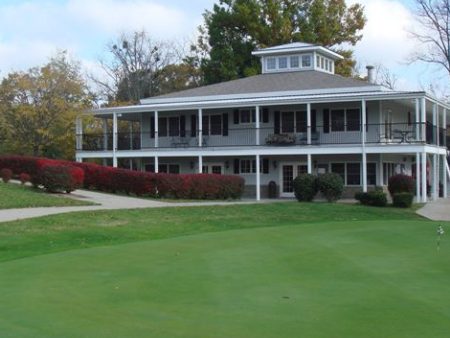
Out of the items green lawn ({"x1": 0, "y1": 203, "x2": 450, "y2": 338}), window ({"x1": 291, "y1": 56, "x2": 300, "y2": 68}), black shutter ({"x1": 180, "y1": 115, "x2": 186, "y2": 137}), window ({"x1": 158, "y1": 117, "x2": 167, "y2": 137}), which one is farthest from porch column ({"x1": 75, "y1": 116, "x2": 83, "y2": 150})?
green lawn ({"x1": 0, "y1": 203, "x2": 450, "y2": 338})

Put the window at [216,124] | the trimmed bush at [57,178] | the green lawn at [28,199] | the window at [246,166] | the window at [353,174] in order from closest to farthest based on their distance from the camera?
1. the green lawn at [28,199]
2. the trimmed bush at [57,178]
3. the window at [353,174]
4. the window at [246,166]
5. the window at [216,124]

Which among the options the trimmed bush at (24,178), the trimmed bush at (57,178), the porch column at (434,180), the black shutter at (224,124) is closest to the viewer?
the trimmed bush at (57,178)

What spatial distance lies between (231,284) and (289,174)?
28980mm

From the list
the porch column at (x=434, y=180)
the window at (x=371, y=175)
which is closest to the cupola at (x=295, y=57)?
the window at (x=371, y=175)

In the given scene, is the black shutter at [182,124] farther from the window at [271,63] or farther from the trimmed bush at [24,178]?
the trimmed bush at [24,178]

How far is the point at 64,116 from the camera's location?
4372cm

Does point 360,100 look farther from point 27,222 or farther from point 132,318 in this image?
point 132,318

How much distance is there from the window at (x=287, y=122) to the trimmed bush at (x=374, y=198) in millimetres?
8543

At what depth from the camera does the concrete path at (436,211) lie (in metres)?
25.7

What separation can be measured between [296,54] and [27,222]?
28.0 meters

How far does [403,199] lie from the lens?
97.7 ft

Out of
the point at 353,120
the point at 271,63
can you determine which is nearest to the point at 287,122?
the point at 353,120

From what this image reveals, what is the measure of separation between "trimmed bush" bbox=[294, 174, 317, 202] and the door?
5845mm

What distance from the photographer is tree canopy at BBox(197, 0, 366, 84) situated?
57594 millimetres
